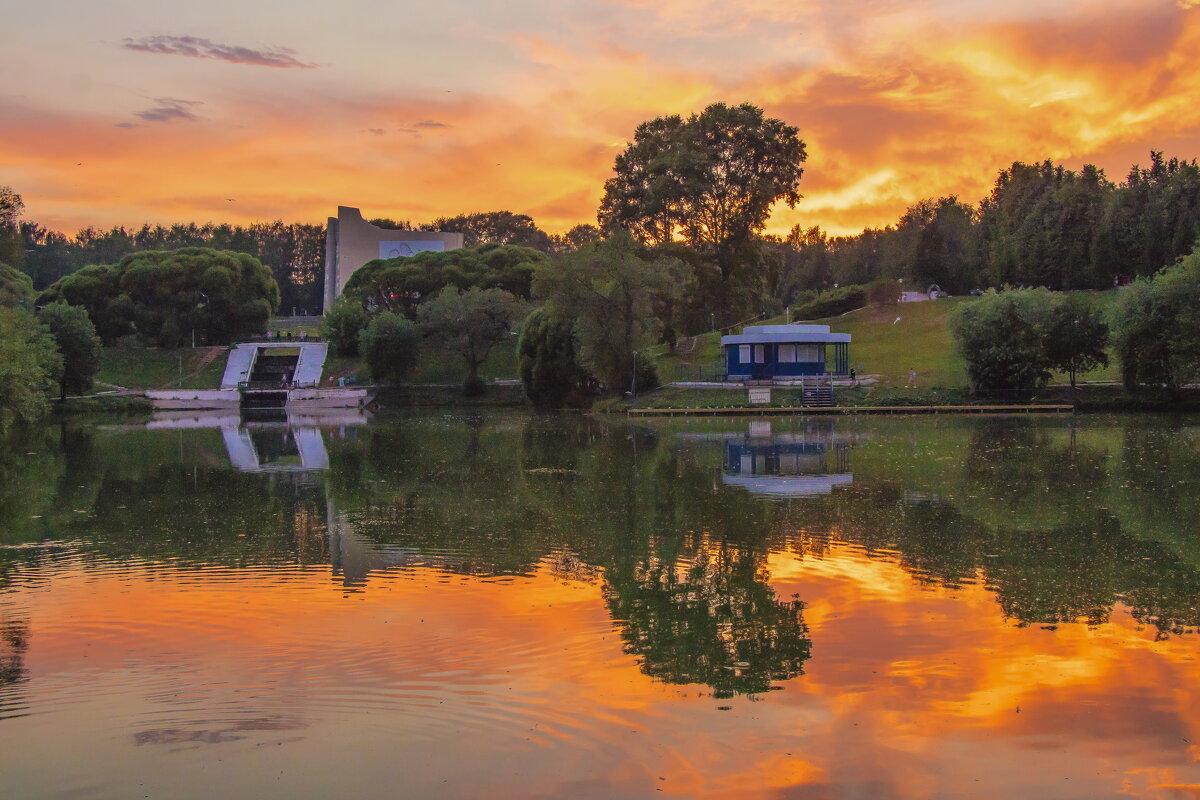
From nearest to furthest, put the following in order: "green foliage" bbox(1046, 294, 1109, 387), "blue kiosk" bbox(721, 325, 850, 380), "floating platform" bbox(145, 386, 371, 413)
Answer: "green foliage" bbox(1046, 294, 1109, 387), "blue kiosk" bbox(721, 325, 850, 380), "floating platform" bbox(145, 386, 371, 413)

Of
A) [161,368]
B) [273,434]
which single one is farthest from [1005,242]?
[161,368]

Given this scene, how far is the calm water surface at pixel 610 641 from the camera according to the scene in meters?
6.50

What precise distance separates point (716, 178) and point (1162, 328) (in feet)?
104

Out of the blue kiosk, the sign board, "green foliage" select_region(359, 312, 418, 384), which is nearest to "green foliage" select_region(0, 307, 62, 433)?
"green foliage" select_region(359, 312, 418, 384)

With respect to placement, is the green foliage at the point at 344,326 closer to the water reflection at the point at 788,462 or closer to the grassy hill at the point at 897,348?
the grassy hill at the point at 897,348

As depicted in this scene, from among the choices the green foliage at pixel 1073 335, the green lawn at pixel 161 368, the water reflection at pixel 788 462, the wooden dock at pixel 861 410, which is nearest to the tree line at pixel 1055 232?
the green foliage at pixel 1073 335

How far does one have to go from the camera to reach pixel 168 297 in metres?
76.9

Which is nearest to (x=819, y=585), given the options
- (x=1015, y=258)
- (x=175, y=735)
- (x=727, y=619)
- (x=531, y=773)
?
(x=727, y=619)

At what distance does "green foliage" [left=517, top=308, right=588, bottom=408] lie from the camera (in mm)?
53656

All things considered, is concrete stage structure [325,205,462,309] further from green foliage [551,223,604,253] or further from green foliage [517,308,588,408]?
green foliage [517,308,588,408]

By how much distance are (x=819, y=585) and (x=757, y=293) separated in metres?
60.5

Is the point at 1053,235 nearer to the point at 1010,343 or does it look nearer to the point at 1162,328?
the point at 1010,343

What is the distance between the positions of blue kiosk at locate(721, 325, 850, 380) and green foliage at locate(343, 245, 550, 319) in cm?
2469

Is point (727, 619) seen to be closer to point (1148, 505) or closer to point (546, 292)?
point (1148, 505)
